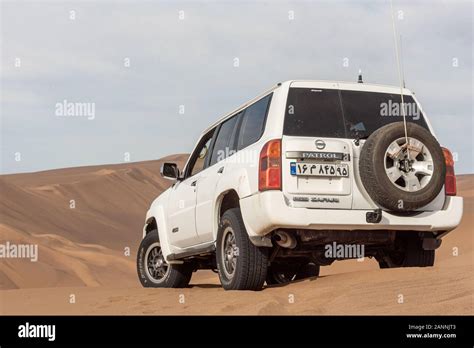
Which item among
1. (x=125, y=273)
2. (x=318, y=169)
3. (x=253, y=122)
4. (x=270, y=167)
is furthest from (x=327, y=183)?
(x=125, y=273)

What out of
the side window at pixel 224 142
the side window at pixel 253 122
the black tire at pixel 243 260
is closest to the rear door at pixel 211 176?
the side window at pixel 224 142

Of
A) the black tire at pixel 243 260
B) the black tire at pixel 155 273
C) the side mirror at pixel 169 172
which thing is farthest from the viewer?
the black tire at pixel 155 273

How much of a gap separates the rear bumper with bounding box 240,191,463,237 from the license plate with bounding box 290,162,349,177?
10.4 inches

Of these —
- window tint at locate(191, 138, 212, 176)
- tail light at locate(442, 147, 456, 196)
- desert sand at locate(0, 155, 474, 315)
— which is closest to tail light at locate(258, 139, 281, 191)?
desert sand at locate(0, 155, 474, 315)

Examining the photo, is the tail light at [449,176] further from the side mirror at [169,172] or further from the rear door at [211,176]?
the side mirror at [169,172]

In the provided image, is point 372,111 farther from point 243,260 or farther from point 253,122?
point 243,260

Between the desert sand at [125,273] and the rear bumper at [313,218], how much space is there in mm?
446

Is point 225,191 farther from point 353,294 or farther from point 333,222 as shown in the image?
point 353,294

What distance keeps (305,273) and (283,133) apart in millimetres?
3848

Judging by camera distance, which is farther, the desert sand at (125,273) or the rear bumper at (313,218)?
the rear bumper at (313,218)

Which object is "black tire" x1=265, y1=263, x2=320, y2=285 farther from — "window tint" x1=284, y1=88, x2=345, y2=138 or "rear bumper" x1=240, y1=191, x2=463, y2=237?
"window tint" x1=284, y1=88, x2=345, y2=138

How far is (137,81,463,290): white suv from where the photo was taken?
287 inches

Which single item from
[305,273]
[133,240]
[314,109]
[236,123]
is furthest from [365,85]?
[133,240]

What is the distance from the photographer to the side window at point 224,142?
887 cm
